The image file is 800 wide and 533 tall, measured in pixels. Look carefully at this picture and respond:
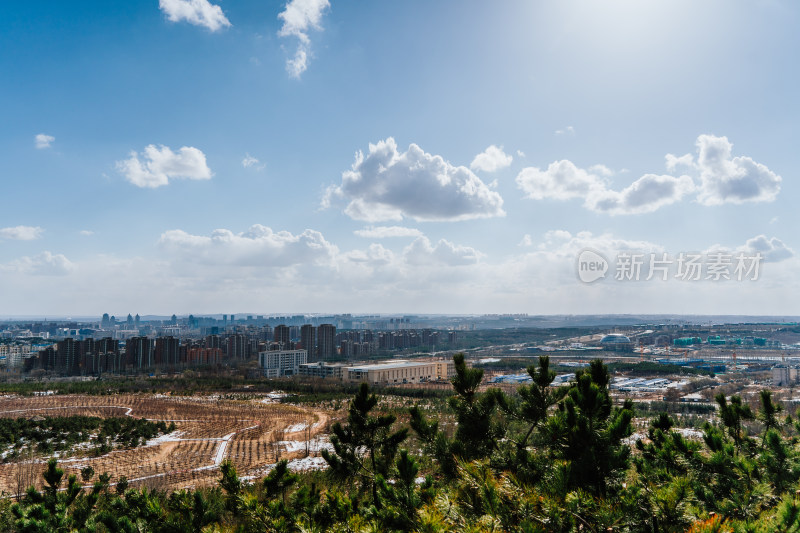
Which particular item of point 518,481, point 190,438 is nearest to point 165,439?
point 190,438

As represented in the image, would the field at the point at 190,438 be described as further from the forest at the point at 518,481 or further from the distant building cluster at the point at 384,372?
the distant building cluster at the point at 384,372

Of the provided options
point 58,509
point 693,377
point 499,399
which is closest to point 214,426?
point 58,509

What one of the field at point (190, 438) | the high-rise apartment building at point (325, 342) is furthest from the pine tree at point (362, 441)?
the high-rise apartment building at point (325, 342)

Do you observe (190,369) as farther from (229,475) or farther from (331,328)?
(229,475)

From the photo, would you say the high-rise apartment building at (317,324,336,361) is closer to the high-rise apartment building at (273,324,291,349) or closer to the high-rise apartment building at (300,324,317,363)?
the high-rise apartment building at (300,324,317,363)

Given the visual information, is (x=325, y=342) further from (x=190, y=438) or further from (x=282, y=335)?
(x=190, y=438)
